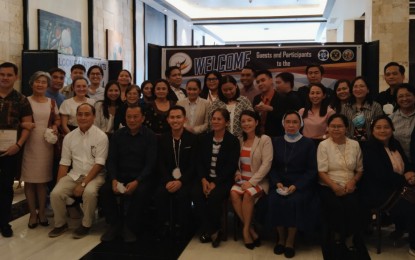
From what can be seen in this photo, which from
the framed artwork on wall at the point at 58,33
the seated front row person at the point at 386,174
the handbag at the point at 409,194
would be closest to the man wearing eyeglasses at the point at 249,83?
the seated front row person at the point at 386,174

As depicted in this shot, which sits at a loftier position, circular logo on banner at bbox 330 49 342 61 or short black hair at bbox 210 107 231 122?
circular logo on banner at bbox 330 49 342 61

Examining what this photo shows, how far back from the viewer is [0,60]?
20.6ft

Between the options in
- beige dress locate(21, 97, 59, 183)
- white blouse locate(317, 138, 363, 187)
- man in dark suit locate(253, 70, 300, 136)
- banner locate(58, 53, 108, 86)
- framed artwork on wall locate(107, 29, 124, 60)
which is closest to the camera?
white blouse locate(317, 138, 363, 187)

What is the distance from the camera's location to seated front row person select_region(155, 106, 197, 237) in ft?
12.3

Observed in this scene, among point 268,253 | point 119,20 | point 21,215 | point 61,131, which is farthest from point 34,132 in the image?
point 119,20

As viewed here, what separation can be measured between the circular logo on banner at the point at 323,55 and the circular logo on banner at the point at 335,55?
0.16ft

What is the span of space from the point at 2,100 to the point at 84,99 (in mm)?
855

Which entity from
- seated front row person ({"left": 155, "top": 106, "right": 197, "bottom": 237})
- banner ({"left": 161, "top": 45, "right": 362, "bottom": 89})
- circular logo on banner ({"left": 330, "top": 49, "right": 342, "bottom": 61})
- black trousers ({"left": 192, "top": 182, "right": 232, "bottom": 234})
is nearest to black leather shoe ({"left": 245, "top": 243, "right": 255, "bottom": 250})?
black trousers ({"left": 192, "top": 182, "right": 232, "bottom": 234})

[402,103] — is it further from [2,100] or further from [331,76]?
[2,100]

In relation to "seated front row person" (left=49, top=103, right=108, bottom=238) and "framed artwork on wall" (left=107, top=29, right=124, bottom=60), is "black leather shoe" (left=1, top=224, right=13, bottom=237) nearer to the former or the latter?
"seated front row person" (left=49, top=103, right=108, bottom=238)

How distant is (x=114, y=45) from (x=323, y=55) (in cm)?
621

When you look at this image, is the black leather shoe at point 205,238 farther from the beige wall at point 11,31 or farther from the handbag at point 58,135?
the beige wall at point 11,31

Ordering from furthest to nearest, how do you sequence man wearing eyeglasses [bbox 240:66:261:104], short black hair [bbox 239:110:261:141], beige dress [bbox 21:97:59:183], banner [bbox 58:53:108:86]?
banner [bbox 58:53:108:86], man wearing eyeglasses [bbox 240:66:261:104], beige dress [bbox 21:97:59:183], short black hair [bbox 239:110:261:141]

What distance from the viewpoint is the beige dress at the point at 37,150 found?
3.98 metres
